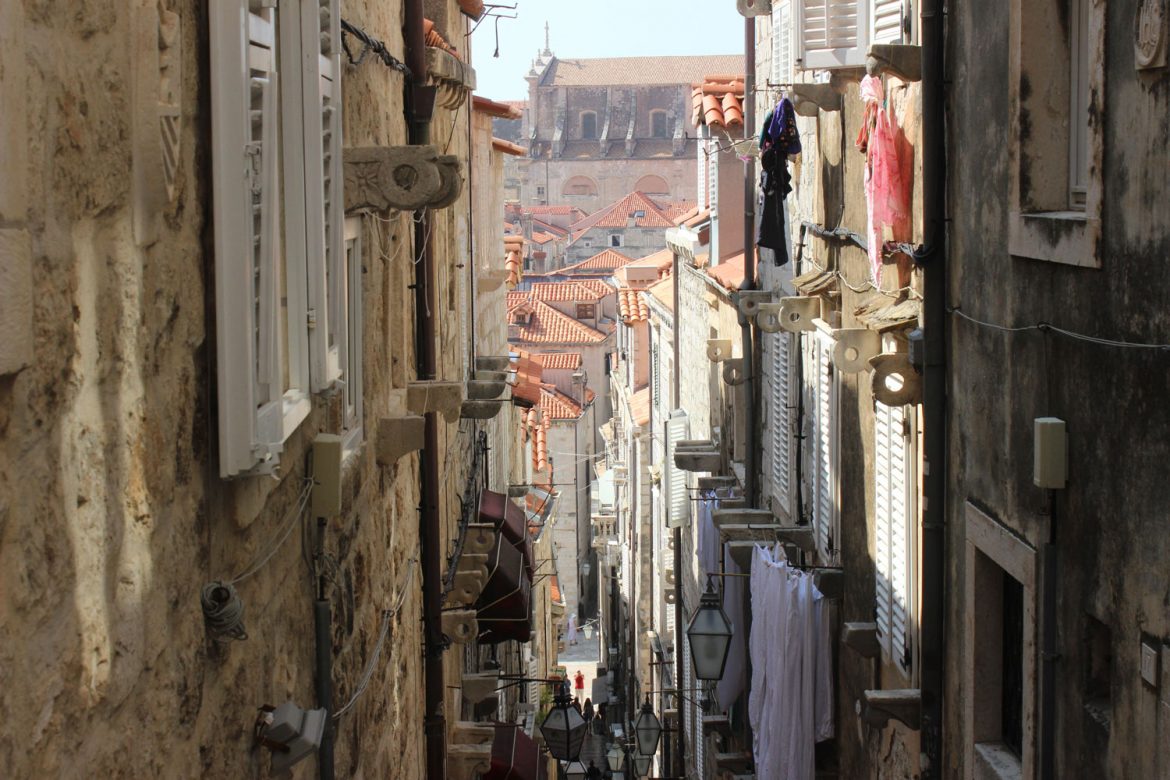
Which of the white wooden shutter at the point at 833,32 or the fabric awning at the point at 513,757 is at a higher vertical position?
the white wooden shutter at the point at 833,32

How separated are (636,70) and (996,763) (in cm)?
10500

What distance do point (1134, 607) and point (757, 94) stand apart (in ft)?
40.3

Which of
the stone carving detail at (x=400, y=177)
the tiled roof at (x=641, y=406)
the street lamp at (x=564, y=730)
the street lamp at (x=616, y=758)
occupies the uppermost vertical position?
the stone carving detail at (x=400, y=177)

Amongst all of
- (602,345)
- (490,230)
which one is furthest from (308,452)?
(602,345)

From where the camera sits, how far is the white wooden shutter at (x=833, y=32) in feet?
32.7

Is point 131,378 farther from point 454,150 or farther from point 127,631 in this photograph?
point 454,150

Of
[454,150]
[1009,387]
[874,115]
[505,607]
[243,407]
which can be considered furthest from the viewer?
[454,150]

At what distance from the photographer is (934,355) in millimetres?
7930

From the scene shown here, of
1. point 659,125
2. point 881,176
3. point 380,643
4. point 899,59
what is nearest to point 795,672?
point 881,176

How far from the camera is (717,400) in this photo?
19.7 meters

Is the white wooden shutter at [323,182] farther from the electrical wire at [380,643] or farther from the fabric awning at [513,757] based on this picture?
the fabric awning at [513,757]

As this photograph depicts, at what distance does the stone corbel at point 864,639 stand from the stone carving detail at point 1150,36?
17.4 feet

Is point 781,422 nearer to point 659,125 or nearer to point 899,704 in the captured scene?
point 899,704

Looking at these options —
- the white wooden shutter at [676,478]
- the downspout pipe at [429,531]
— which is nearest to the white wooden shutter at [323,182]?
the downspout pipe at [429,531]
